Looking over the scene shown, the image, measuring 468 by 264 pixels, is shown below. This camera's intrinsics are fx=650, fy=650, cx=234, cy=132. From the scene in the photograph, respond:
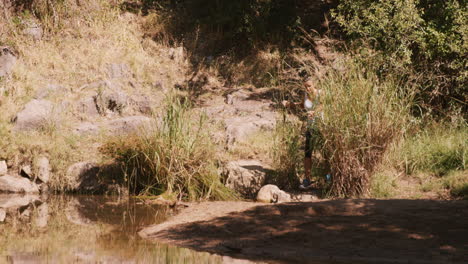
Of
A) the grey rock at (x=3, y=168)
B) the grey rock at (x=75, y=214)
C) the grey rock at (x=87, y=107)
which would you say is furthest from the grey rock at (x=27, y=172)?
the grey rock at (x=87, y=107)

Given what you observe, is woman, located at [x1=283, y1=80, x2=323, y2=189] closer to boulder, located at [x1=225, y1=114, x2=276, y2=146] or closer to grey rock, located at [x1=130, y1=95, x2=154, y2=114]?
boulder, located at [x1=225, y1=114, x2=276, y2=146]

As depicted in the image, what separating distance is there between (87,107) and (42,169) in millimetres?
3133

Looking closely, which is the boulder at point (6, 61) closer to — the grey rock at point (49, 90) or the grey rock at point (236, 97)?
the grey rock at point (49, 90)

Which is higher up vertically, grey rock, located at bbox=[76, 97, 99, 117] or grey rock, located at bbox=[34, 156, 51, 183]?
grey rock, located at bbox=[76, 97, 99, 117]

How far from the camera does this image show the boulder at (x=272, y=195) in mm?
9219

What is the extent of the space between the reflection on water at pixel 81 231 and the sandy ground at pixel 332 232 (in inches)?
14.0

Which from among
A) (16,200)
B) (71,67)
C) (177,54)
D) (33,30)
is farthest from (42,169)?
(177,54)

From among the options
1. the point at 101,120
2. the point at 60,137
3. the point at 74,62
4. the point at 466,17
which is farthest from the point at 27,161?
the point at 466,17

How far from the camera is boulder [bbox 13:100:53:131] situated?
40.9ft

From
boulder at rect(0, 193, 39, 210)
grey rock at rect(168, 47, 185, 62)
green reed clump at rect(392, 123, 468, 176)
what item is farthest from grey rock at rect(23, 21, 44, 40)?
green reed clump at rect(392, 123, 468, 176)

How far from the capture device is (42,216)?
28.8 ft

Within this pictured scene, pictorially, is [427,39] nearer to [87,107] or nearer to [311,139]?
[311,139]

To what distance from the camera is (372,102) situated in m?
8.90

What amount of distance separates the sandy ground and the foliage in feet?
15.2
